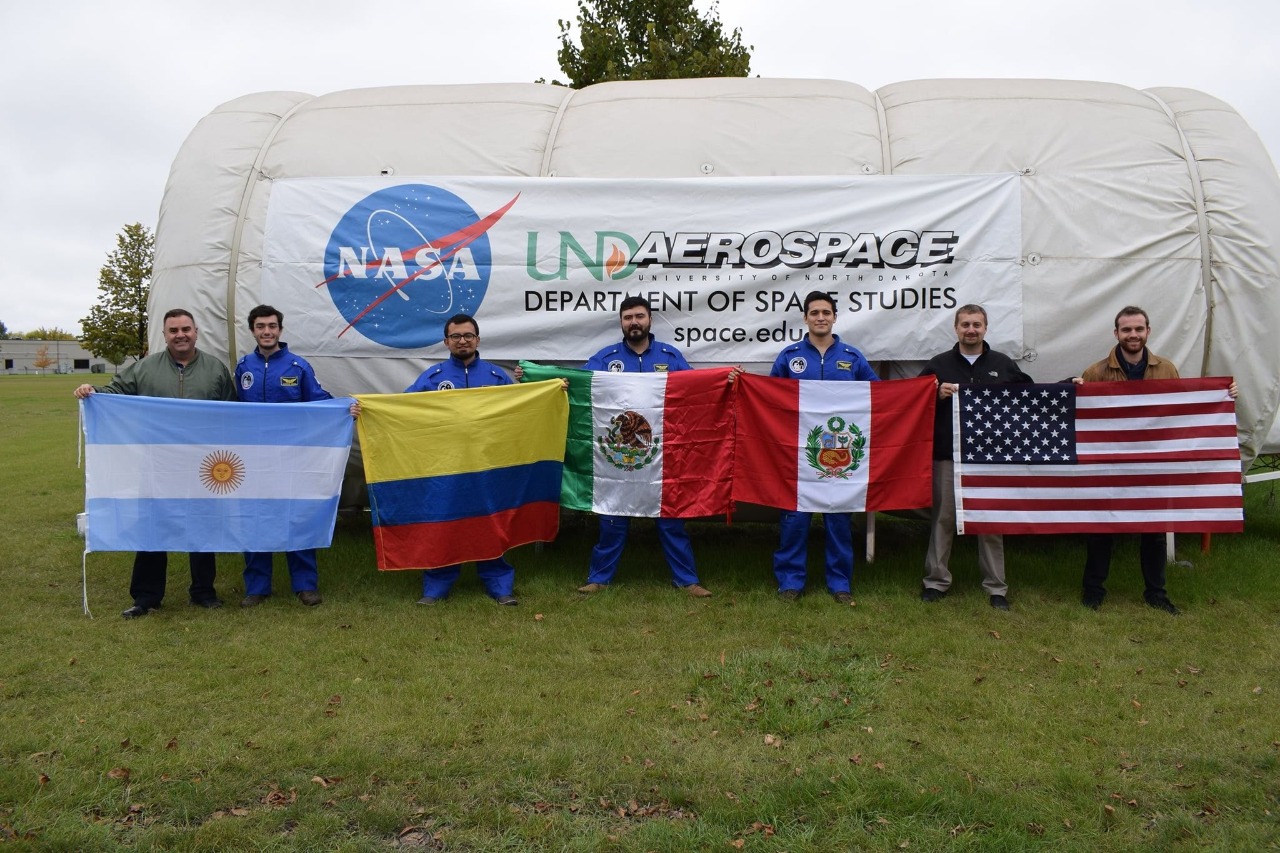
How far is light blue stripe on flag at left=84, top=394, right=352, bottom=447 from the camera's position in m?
6.38

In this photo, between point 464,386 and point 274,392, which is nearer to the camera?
point 274,392

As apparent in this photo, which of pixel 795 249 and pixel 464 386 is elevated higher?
pixel 795 249

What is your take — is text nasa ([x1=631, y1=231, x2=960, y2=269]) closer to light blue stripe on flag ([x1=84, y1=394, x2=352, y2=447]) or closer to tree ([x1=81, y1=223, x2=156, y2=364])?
light blue stripe on flag ([x1=84, y1=394, x2=352, y2=447])

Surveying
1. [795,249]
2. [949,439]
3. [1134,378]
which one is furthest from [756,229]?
[1134,378]

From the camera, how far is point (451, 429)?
682 centimetres

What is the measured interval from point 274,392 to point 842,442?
4117 millimetres

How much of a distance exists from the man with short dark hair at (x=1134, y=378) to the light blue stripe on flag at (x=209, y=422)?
531cm

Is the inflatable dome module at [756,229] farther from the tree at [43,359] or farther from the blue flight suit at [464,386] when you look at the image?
the tree at [43,359]

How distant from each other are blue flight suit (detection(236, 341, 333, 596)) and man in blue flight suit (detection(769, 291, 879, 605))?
11.2 feet

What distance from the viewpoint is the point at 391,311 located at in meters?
7.72

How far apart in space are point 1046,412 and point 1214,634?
1735 millimetres

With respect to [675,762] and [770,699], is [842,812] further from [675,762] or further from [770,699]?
[770,699]

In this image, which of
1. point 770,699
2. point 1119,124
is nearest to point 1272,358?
point 1119,124

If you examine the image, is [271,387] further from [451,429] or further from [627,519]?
[627,519]
